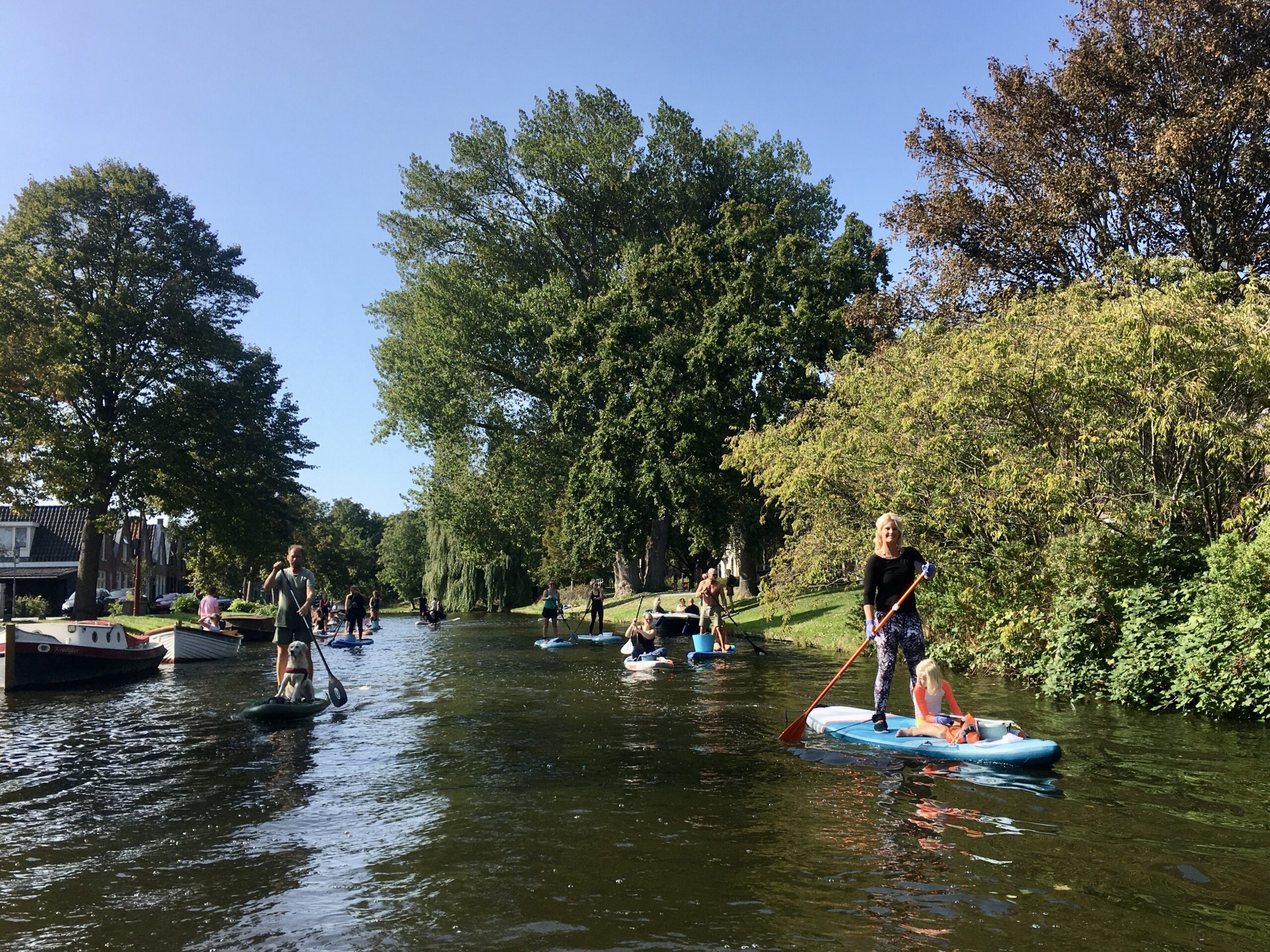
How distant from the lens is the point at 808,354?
34.1 meters

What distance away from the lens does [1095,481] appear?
47.4 feet

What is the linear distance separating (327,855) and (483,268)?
38.1 m

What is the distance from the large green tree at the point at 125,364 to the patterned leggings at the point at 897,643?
101ft

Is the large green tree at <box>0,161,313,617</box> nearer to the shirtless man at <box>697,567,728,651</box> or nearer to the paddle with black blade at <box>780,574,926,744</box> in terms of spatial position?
the shirtless man at <box>697,567,728,651</box>

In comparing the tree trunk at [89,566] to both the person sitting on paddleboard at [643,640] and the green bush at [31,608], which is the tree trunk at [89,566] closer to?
the green bush at [31,608]

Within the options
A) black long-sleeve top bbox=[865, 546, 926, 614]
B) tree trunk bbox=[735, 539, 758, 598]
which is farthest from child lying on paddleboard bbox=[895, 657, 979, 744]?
tree trunk bbox=[735, 539, 758, 598]

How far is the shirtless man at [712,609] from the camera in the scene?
23219 millimetres

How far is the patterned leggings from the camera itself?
399 inches

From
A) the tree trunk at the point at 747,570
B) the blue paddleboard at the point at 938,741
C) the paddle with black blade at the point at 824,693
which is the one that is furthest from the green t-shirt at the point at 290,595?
the tree trunk at the point at 747,570

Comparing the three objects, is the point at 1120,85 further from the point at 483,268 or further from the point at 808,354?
the point at 483,268

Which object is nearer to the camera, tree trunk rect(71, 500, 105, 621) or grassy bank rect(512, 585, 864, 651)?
grassy bank rect(512, 585, 864, 651)

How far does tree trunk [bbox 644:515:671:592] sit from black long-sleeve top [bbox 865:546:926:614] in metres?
32.0

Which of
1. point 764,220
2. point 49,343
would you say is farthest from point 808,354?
point 49,343

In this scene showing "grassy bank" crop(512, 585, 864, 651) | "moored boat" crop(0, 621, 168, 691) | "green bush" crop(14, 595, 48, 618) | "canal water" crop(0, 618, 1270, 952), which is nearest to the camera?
"canal water" crop(0, 618, 1270, 952)
